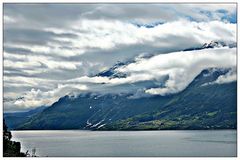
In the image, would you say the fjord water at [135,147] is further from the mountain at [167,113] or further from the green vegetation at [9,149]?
the mountain at [167,113]

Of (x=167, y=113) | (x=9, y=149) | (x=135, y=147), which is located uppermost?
(x=9, y=149)

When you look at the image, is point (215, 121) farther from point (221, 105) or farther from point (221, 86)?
point (221, 86)

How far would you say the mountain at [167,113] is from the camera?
123m

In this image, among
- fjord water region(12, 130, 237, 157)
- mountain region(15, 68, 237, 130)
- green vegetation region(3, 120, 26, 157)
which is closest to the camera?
green vegetation region(3, 120, 26, 157)

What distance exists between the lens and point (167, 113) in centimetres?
15000

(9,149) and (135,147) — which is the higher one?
(9,149)

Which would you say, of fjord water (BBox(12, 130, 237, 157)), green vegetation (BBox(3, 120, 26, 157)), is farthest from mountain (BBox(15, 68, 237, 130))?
green vegetation (BBox(3, 120, 26, 157))

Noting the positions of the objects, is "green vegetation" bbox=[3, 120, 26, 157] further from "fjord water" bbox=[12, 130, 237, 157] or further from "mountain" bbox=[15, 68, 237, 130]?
"mountain" bbox=[15, 68, 237, 130]

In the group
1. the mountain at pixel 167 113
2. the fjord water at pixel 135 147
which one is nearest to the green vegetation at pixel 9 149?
the fjord water at pixel 135 147

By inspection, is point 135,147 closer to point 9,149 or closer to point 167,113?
point 9,149

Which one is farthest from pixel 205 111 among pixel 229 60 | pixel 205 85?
pixel 205 85

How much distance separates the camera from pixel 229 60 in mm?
149250

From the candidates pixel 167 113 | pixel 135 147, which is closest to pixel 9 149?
pixel 135 147

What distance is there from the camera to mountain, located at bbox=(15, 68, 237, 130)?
123m
